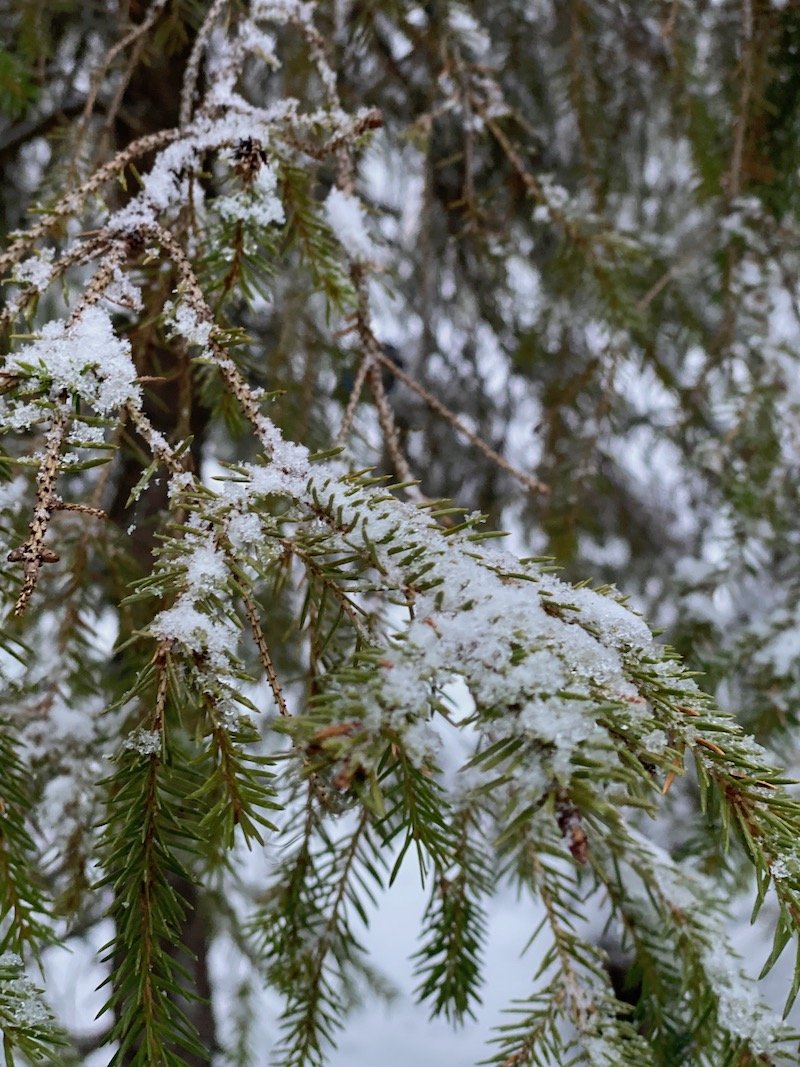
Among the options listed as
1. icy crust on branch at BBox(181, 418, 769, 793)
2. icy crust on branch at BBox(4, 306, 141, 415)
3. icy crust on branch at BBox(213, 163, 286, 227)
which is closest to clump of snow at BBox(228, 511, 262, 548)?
icy crust on branch at BBox(181, 418, 769, 793)

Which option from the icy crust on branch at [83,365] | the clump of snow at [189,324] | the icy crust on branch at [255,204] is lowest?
the icy crust on branch at [83,365]

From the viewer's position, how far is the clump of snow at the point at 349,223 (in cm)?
91

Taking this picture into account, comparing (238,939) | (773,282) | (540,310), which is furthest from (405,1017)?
(773,282)

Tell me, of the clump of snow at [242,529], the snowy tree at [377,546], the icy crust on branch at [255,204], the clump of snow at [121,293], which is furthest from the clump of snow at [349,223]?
the clump of snow at [242,529]

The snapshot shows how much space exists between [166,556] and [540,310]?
1.55 metres

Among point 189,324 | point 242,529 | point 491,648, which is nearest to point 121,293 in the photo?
point 189,324

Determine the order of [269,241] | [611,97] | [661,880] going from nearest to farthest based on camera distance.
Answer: [269,241]
[661,880]
[611,97]

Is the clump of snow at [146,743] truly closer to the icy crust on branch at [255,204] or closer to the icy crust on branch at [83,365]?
the icy crust on branch at [83,365]

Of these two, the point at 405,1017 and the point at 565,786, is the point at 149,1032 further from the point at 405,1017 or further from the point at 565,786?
the point at 405,1017

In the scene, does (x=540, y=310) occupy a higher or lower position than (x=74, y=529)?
higher

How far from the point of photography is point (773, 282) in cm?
149

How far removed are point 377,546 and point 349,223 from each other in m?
0.52

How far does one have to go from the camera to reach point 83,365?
1.79 ft

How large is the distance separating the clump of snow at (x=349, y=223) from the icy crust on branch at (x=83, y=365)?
1.29 ft
